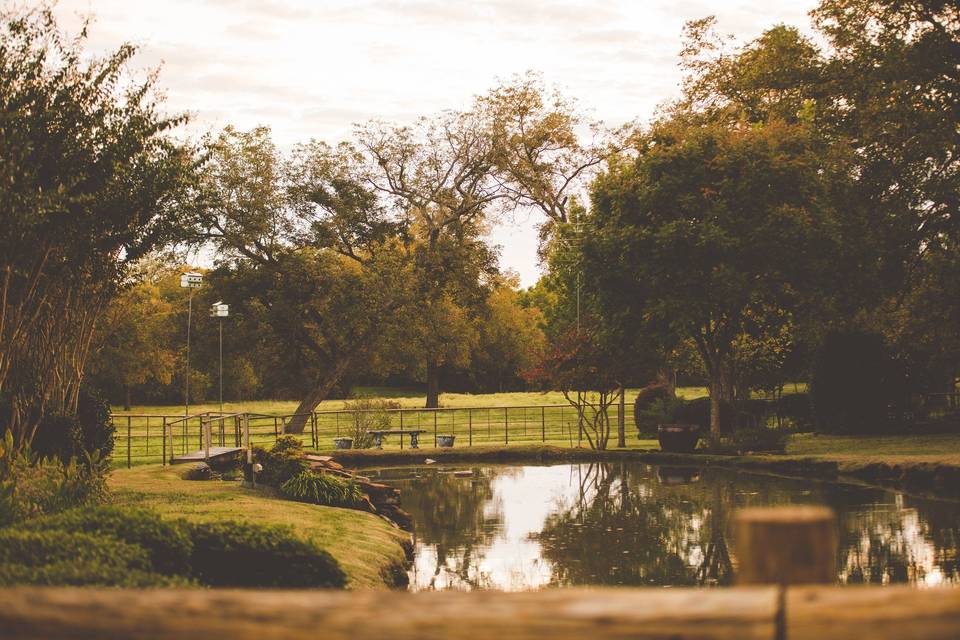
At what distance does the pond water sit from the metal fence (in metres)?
6.40

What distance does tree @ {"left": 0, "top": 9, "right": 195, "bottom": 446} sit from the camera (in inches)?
520

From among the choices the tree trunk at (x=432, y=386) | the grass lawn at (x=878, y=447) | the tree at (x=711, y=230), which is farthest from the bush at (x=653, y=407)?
the tree trunk at (x=432, y=386)

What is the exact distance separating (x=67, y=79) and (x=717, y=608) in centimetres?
1405

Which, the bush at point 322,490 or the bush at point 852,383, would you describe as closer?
the bush at point 322,490

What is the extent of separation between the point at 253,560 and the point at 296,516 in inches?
261

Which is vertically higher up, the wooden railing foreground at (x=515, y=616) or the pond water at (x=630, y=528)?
the wooden railing foreground at (x=515, y=616)

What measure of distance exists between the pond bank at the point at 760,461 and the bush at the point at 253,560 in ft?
46.5

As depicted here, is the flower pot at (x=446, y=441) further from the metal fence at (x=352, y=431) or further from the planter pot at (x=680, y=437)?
the planter pot at (x=680, y=437)

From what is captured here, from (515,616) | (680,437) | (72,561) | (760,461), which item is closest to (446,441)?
(680,437)

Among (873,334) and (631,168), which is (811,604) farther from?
(873,334)

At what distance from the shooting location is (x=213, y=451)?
76.8 ft

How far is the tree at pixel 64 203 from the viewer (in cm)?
1320

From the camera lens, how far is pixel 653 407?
34.3m

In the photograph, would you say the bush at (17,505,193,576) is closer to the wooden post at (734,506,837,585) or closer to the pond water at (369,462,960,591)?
the wooden post at (734,506,837,585)
